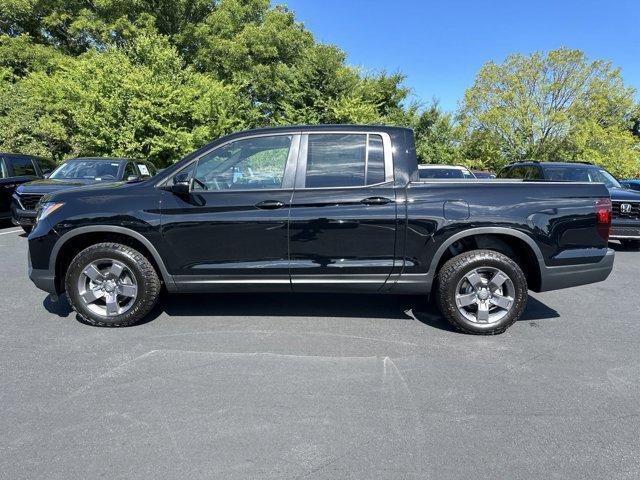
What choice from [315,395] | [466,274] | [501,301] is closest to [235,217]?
[315,395]

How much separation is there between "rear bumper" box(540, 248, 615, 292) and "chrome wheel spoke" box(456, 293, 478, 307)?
67cm

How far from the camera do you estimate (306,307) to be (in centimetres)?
495

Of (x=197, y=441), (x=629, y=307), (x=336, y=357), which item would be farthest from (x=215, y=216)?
(x=629, y=307)

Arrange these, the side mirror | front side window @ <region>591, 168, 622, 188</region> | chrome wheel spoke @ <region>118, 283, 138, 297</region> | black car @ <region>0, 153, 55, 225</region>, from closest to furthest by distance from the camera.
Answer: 1. the side mirror
2. chrome wheel spoke @ <region>118, 283, 138, 297</region>
3. front side window @ <region>591, 168, 622, 188</region>
4. black car @ <region>0, 153, 55, 225</region>

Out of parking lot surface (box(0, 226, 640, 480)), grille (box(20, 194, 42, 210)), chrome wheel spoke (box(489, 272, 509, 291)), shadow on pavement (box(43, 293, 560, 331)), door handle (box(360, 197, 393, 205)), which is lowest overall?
parking lot surface (box(0, 226, 640, 480))

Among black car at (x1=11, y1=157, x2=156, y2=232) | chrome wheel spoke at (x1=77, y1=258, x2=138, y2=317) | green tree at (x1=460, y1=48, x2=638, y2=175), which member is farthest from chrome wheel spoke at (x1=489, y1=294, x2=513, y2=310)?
green tree at (x1=460, y1=48, x2=638, y2=175)

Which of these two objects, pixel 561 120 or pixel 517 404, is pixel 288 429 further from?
pixel 561 120

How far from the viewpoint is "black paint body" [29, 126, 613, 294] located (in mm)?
4078

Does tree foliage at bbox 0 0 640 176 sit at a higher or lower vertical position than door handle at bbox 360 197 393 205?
higher

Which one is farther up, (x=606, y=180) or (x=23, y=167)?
(x=23, y=167)

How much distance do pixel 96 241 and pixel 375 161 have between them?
9.33ft

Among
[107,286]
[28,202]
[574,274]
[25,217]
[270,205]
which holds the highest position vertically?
[270,205]

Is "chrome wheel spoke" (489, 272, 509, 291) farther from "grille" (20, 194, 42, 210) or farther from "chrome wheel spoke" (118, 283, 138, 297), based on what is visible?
"grille" (20, 194, 42, 210)

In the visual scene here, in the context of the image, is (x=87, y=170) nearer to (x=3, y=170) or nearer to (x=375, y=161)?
(x=3, y=170)
